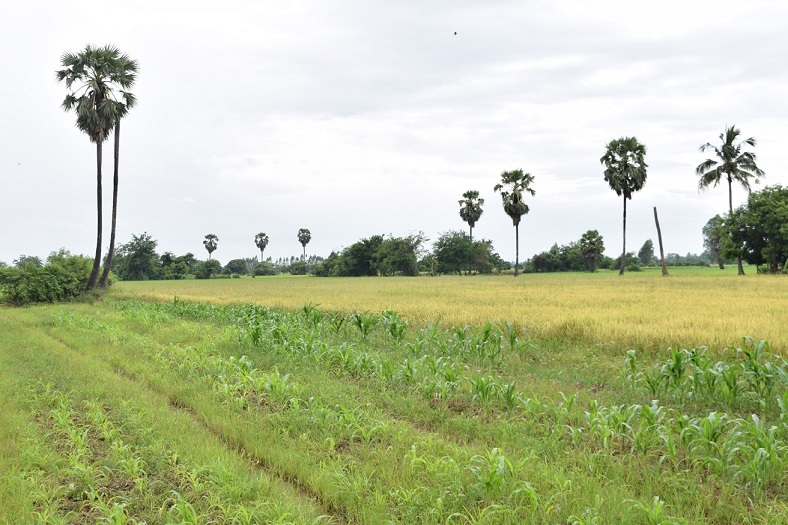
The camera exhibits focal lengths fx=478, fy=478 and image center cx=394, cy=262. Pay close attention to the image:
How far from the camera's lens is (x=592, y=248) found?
10469 cm

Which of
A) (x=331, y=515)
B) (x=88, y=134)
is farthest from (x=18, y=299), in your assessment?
(x=331, y=515)

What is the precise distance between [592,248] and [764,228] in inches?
2079

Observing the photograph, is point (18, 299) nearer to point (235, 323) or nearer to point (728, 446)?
point (235, 323)

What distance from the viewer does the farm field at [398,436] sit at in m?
4.32

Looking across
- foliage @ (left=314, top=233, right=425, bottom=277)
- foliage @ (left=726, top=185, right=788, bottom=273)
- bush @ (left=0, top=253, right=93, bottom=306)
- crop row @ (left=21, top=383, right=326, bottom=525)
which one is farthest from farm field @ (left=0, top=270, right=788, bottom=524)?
foliage @ (left=314, top=233, right=425, bottom=277)

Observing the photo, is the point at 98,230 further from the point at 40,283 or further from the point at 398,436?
the point at 398,436

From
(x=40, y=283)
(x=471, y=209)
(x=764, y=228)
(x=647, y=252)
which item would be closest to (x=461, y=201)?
(x=471, y=209)

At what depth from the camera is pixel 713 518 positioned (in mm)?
4113

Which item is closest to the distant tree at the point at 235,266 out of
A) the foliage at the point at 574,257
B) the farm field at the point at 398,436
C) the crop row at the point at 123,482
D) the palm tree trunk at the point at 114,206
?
the foliage at the point at 574,257

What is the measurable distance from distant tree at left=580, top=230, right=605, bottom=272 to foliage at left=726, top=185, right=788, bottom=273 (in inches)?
1854

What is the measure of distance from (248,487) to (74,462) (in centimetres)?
206

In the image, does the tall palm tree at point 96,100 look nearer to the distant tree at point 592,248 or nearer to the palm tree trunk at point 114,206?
the palm tree trunk at point 114,206

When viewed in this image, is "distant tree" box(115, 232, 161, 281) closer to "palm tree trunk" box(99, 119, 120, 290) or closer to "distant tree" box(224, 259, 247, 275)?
"distant tree" box(224, 259, 247, 275)

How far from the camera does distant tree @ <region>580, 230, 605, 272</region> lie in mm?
104125
